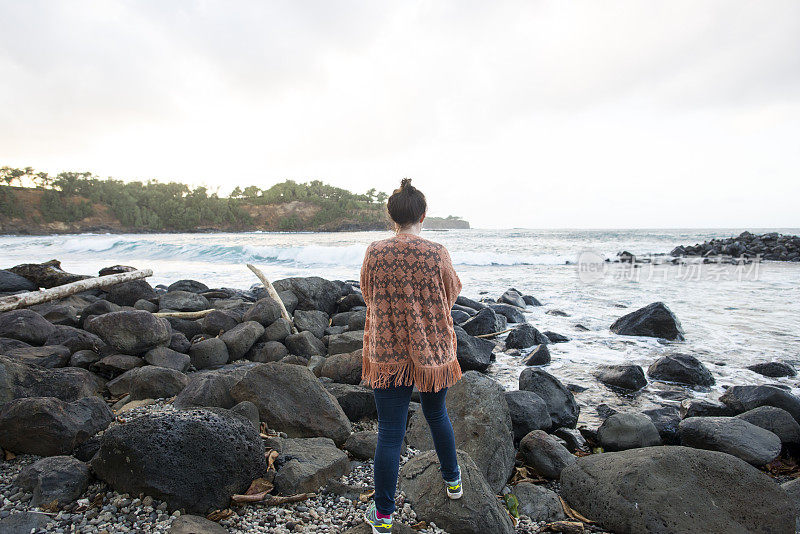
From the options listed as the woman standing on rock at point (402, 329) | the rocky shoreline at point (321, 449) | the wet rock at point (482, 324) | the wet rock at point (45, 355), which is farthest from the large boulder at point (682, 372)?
the wet rock at point (45, 355)

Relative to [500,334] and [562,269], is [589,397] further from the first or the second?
[562,269]

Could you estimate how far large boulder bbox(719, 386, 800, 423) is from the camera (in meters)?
4.27

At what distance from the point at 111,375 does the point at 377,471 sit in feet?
13.6

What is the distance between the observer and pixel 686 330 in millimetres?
8117

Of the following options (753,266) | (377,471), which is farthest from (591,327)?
(753,266)

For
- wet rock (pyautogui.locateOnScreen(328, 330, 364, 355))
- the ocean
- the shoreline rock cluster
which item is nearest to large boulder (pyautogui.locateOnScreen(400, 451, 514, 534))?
the ocean

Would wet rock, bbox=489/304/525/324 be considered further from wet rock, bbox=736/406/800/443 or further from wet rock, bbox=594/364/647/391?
wet rock, bbox=736/406/800/443

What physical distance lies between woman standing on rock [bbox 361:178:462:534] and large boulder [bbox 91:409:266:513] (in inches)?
36.0

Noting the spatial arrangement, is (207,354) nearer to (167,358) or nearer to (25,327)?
(167,358)

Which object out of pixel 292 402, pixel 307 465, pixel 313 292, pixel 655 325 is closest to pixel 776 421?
pixel 655 325

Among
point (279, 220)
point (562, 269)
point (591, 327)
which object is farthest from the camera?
point (279, 220)

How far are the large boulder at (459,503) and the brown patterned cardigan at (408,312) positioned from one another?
72cm

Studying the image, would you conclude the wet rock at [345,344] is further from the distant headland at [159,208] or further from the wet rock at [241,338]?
the distant headland at [159,208]

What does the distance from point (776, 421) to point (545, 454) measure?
7.75 ft
